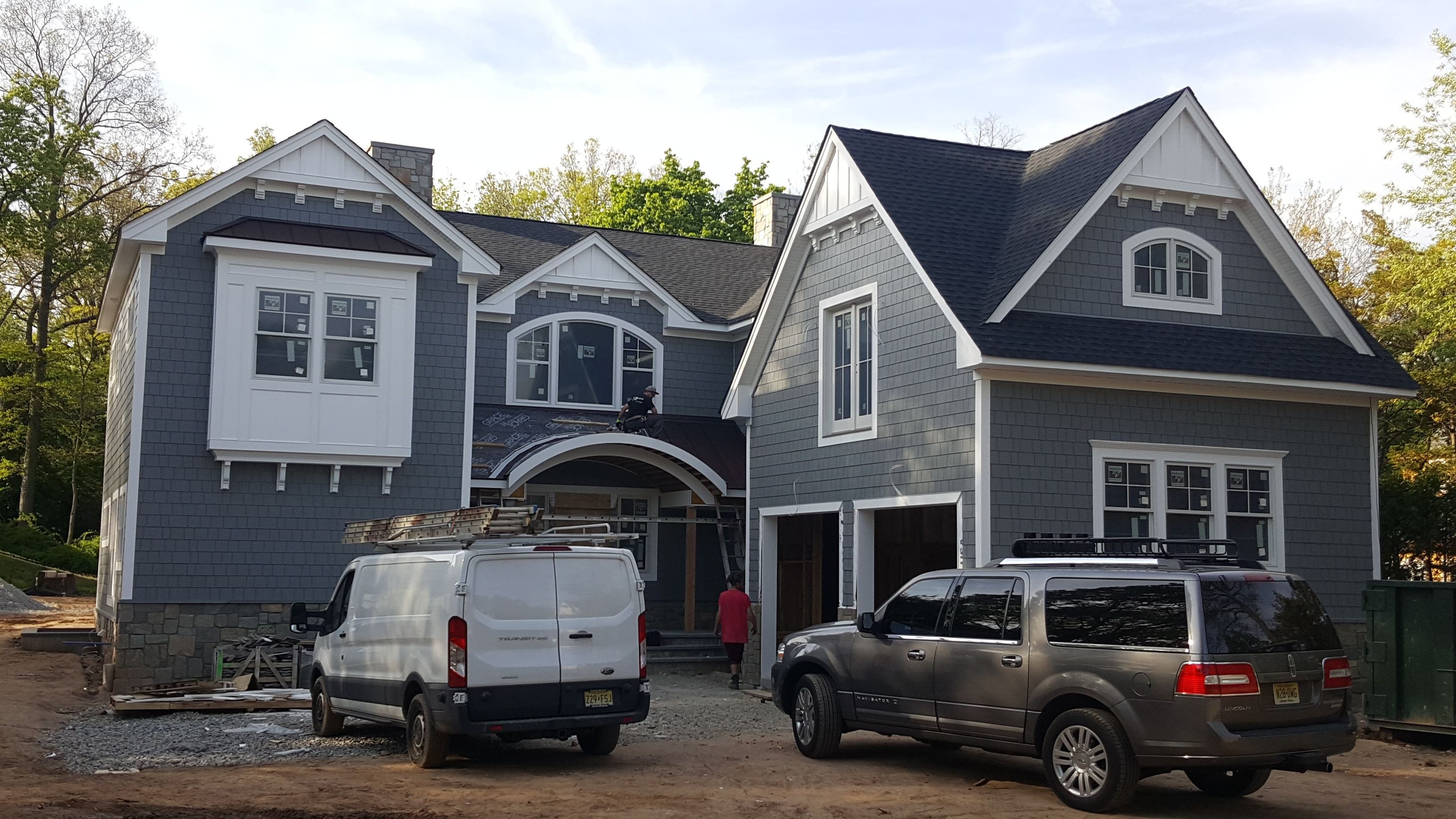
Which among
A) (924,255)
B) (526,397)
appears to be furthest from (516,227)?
(924,255)

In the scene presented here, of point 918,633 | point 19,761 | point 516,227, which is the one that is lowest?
point 19,761

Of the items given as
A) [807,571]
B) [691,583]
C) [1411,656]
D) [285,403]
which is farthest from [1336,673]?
[691,583]

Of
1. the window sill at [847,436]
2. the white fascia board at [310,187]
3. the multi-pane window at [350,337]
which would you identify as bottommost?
the window sill at [847,436]

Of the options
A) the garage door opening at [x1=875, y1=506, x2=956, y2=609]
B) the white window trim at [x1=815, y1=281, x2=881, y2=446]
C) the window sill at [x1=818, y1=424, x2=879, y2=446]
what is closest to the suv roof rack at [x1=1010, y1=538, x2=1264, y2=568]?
the window sill at [x1=818, y1=424, x2=879, y2=446]

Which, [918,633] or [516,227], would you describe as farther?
[516,227]

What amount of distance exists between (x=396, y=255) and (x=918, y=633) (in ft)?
35.7

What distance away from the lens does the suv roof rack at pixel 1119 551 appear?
10031 millimetres

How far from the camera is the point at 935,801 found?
398 inches

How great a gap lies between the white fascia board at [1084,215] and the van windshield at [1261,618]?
642cm

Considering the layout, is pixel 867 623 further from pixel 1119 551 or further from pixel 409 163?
pixel 409 163

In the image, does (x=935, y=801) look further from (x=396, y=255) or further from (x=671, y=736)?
(x=396, y=255)

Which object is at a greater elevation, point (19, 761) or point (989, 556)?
point (989, 556)

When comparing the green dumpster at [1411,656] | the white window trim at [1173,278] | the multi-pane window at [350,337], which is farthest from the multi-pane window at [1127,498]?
the multi-pane window at [350,337]

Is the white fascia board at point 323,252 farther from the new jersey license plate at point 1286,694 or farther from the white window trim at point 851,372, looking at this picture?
the new jersey license plate at point 1286,694
